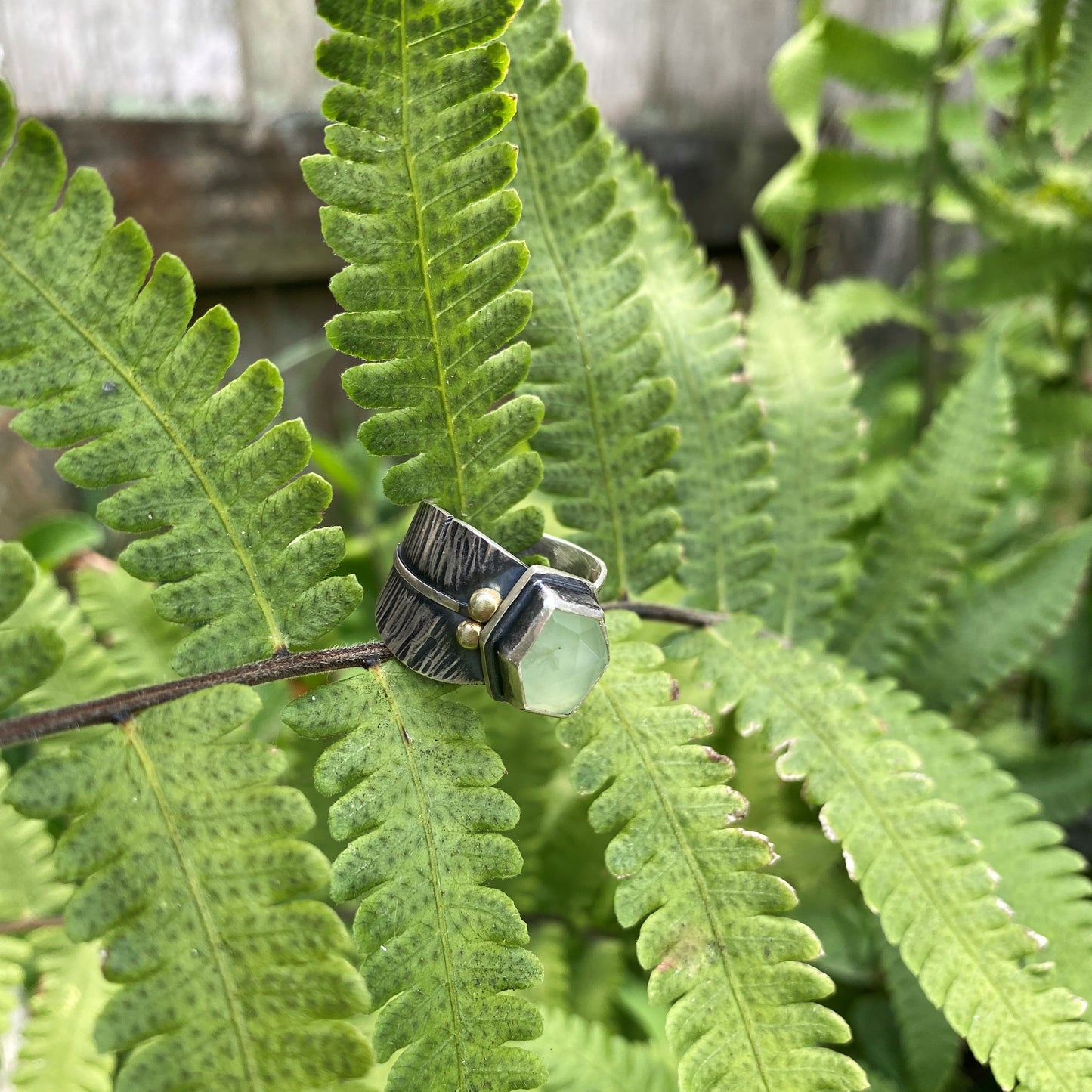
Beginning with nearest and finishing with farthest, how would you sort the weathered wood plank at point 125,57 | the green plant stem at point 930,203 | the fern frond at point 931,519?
the fern frond at point 931,519 → the green plant stem at point 930,203 → the weathered wood plank at point 125,57

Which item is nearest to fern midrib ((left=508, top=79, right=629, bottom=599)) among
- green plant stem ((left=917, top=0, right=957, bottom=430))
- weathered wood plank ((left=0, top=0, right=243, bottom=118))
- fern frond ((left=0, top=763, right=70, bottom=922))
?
fern frond ((left=0, top=763, right=70, bottom=922))

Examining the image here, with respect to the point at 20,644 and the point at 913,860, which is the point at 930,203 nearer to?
the point at 913,860

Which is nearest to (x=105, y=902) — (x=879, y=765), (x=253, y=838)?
(x=253, y=838)

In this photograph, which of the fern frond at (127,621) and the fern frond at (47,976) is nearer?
the fern frond at (47,976)

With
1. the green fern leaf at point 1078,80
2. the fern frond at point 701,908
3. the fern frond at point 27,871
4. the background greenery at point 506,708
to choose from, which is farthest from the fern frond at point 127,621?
the green fern leaf at point 1078,80

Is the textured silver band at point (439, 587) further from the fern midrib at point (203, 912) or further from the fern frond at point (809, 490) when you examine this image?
the fern frond at point (809, 490)

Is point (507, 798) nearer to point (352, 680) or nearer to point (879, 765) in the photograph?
point (352, 680)

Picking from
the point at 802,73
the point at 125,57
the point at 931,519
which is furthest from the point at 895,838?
the point at 125,57
